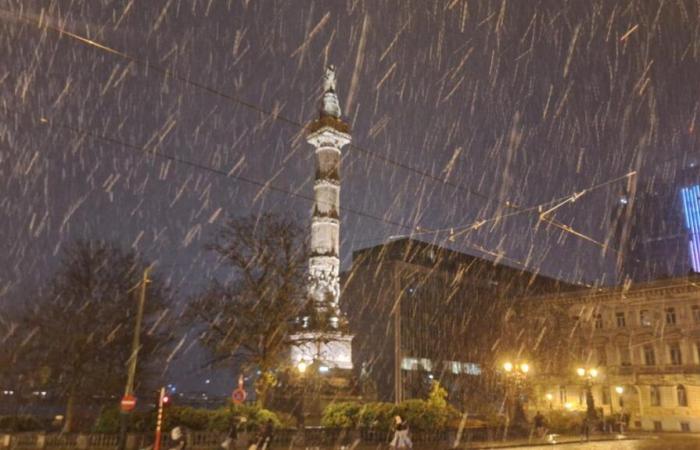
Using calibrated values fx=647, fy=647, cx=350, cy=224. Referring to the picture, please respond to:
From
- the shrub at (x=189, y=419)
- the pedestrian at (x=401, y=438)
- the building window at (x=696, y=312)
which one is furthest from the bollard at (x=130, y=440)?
the building window at (x=696, y=312)

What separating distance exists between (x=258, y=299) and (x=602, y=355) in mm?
40665

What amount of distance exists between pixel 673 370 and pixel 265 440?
43.1m

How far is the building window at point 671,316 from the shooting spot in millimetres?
55312

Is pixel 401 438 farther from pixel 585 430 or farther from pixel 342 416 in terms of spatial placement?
pixel 585 430

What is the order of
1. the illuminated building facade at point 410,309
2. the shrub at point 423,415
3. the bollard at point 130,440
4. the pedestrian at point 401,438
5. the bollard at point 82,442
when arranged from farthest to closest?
the illuminated building facade at point 410,309 < the shrub at point 423,415 < the bollard at point 82,442 < the bollard at point 130,440 < the pedestrian at point 401,438

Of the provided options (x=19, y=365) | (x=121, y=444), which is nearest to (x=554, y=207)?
(x=121, y=444)

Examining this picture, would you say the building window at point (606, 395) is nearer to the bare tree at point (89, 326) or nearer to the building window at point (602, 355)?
the building window at point (602, 355)

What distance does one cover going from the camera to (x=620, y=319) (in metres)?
59.7

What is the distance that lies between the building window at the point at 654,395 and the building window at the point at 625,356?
2842mm

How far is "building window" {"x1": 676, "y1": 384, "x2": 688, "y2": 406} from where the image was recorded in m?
52.8

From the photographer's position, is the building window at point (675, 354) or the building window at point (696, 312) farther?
the building window at point (675, 354)

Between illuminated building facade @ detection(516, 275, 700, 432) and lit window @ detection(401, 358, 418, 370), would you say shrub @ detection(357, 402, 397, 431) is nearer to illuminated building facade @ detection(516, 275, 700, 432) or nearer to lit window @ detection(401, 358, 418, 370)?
illuminated building facade @ detection(516, 275, 700, 432)

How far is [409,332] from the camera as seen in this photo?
75500 millimetres

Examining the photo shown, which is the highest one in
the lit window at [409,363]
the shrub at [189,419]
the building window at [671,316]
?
the building window at [671,316]
